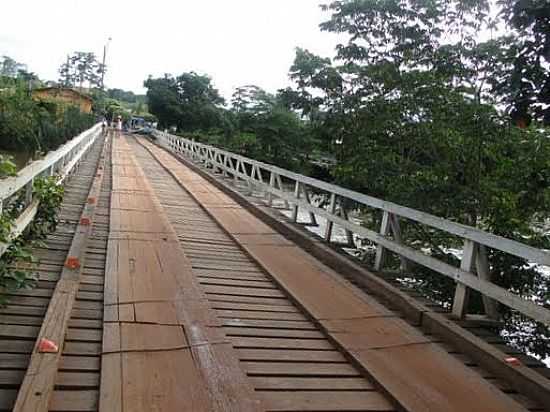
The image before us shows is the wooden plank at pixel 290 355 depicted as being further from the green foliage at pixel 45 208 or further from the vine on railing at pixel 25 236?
the green foliage at pixel 45 208

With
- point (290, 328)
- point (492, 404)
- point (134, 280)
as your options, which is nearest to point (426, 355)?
point (492, 404)

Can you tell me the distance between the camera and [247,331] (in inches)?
166

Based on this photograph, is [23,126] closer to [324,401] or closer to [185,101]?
[324,401]

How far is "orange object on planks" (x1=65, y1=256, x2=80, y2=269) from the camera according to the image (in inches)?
201

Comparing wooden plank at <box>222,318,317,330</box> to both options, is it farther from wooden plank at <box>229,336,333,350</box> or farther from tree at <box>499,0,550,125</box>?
tree at <box>499,0,550,125</box>

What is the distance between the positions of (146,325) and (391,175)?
8336 mm

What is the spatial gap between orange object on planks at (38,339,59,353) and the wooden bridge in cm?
3

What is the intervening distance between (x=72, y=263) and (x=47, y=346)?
196cm

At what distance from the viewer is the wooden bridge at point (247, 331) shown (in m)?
3.10

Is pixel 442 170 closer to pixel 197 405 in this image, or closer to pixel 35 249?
pixel 35 249

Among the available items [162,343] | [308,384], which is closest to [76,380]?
→ [162,343]

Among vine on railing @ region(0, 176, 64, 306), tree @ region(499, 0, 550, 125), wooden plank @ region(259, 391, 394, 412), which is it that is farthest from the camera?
tree @ region(499, 0, 550, 125)

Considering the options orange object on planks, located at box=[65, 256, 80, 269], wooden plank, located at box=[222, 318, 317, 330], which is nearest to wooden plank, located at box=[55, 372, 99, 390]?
wooden plank, located at box=[222, 318, 317, 330]

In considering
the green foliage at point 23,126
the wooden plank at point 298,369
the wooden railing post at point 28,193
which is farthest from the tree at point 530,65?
the green foliage at point 23,126
